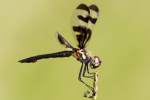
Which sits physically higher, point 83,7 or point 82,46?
point 83,7

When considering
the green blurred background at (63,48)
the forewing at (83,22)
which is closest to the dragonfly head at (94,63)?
the forewing at (83,22)

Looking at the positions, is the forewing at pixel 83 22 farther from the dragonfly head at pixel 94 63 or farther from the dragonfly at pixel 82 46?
the dragonfly head at pixel 94 63

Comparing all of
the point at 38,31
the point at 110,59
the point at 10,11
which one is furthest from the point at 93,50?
the point at 10,11

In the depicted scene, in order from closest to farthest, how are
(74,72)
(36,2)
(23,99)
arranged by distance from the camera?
(23,99) < (74,72) < (36,2)

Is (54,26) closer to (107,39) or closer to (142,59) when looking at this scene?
(107,39)

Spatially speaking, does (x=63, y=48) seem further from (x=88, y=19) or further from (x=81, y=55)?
(x=81, y=55)

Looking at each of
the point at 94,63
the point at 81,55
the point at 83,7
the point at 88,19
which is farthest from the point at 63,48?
the point at 94,63

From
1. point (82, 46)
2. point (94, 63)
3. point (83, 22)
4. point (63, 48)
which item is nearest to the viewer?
point (94, 63)

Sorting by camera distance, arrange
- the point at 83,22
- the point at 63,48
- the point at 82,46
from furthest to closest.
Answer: the point at 63,48, the point at 83,22, the point at 82,46
